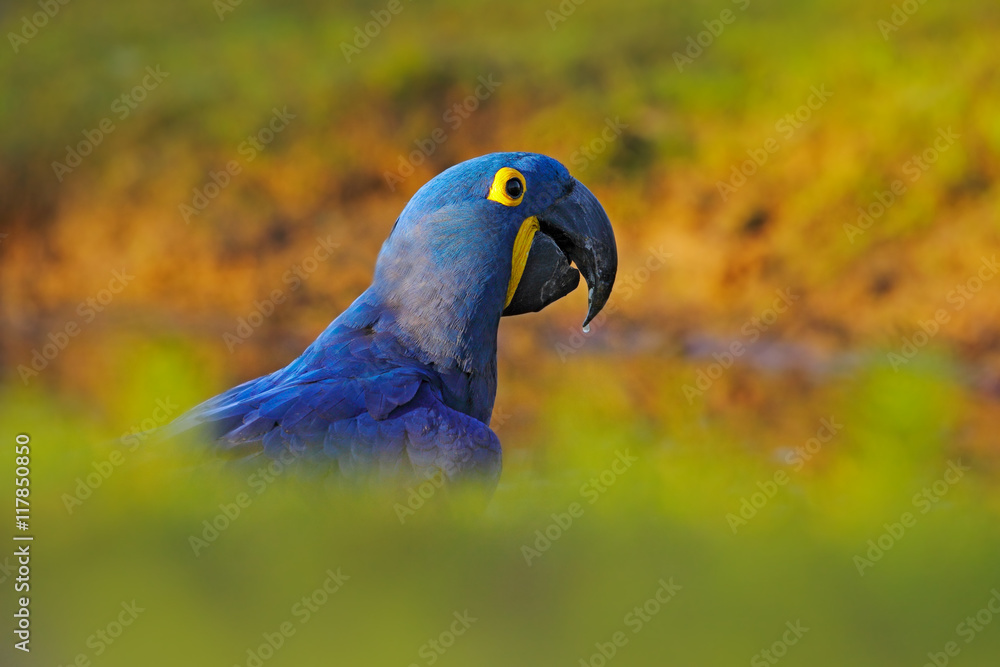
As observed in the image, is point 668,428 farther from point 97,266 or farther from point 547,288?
point 97,266

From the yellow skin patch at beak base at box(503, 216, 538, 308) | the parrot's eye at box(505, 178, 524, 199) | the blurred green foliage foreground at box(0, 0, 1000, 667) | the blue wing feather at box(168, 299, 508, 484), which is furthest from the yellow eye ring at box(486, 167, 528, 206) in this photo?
the blurred green foliage foreground at box(0, 0, 1000, 667)

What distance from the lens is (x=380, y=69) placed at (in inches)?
697

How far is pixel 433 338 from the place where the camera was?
13.6 feet

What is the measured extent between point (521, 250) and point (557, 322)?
1074cm

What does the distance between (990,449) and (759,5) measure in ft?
41.2

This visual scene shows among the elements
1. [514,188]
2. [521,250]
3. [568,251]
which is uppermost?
[514,188]

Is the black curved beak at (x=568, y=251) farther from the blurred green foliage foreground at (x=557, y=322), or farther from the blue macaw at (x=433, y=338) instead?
the blurred green foliage foreground at (x=557, y=322)

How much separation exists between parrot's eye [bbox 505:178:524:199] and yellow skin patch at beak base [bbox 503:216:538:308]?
11 cm

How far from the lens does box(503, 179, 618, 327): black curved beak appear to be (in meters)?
4.49

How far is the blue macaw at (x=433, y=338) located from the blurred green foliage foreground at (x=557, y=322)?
0.29 metres

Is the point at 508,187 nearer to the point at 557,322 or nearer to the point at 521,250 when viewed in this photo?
the point at 521,250

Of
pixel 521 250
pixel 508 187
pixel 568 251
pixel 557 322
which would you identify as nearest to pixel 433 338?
pixel 521 250

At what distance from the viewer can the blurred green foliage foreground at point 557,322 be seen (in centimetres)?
134

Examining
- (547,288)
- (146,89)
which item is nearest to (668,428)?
(547,288)
